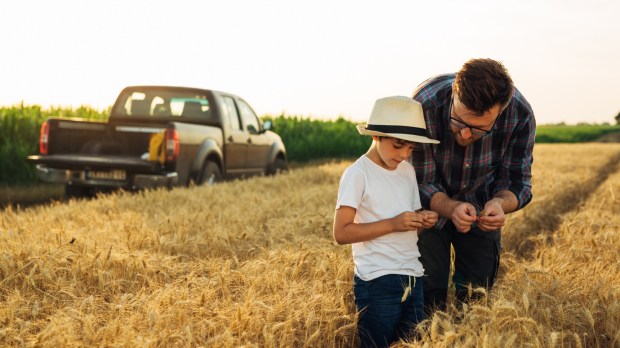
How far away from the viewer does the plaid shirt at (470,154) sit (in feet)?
14.1

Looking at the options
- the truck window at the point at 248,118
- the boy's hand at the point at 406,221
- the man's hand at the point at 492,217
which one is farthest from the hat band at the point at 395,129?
the truck window at the point at 248,118

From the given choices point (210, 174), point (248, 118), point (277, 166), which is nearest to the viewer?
point (210, 174)

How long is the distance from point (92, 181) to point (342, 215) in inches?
280

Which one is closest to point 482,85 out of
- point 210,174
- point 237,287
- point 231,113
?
point 237,287

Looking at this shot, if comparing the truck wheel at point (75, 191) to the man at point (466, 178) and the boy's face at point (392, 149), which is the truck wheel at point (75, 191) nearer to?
the man at point (466, 178)

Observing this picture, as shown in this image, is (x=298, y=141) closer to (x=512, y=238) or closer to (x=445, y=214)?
(x=512, y=238)

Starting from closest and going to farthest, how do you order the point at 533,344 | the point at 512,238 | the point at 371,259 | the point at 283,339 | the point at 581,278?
1. the point at 533,344
2. the point at 283,339
3. the point at 371,259
4. the point at 581,278
5. the point at 512,238

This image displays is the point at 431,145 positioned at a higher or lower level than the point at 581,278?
higher

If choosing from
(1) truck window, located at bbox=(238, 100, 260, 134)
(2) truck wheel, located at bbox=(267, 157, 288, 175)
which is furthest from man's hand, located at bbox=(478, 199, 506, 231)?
(2) truck wheel, located at bbox=(267, 157, 288, 175)

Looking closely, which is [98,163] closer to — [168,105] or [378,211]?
[168,105]

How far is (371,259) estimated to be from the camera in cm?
385

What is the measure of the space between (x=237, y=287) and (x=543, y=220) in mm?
5603

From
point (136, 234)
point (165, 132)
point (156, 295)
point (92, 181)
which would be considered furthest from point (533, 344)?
point (92, 181)

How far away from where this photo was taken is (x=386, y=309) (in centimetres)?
382
